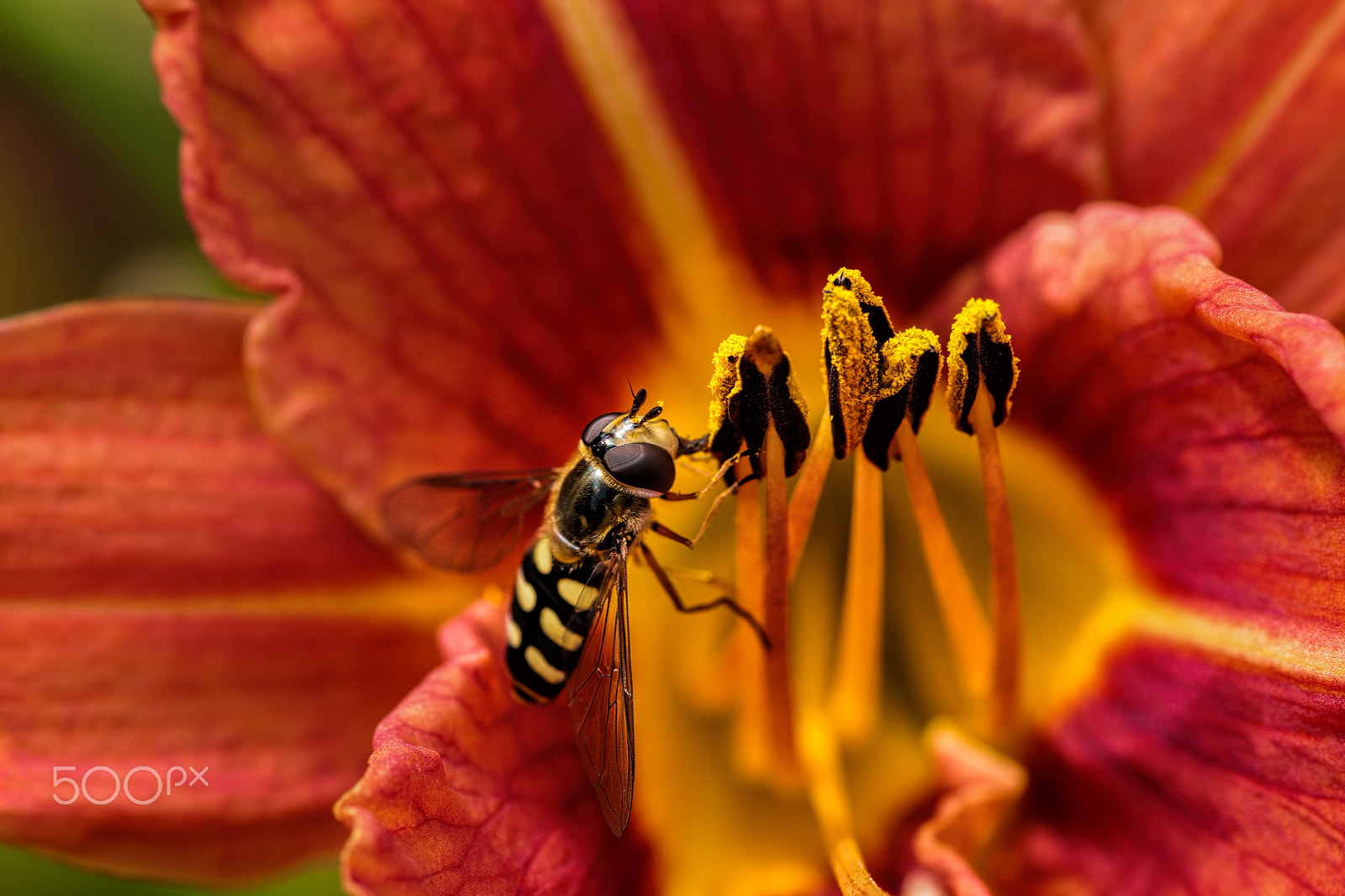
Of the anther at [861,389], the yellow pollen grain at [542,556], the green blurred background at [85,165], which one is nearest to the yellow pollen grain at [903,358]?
the anther at [861,389]

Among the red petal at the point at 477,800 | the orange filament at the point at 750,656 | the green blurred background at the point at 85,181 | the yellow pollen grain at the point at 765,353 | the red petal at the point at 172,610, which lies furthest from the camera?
the green blurred background at the point at 85,181

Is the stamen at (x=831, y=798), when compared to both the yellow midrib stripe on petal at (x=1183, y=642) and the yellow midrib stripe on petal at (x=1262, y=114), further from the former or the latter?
the yellow midrib stripe on petal at (x=1262, y=114)

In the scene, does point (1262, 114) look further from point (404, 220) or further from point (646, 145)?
point (404, 220)

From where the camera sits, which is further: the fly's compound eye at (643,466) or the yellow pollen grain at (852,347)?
the fly's compound eye at (643,466)

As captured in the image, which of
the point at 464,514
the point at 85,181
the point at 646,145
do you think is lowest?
the point at 464,514

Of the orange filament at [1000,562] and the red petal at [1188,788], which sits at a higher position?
the orange filament at [1000,562]

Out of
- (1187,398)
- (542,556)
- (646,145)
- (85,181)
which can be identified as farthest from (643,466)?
(85,181)
